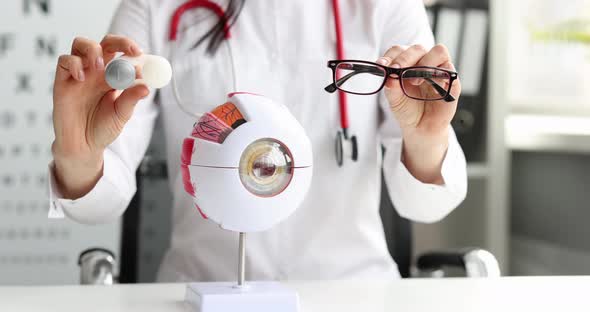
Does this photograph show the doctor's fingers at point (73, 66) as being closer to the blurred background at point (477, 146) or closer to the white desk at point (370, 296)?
the white desk at point (370, 296)

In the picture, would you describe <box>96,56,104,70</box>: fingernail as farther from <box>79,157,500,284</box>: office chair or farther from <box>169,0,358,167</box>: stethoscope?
<box>79,157,500,284</box>: office chair

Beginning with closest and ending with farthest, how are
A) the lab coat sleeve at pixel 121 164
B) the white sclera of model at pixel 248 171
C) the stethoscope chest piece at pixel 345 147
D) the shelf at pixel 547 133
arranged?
the white sclera of model at pixel 248 171 → the lab coat sleeve at pixel 121 164 → the stethoscope chest piece at pixel 345 147 → the shelf at pixel 547 133

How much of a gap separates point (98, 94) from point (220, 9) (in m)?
0.36

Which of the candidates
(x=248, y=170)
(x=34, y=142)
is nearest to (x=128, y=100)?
(x=248, y=170)

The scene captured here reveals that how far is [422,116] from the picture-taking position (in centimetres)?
87

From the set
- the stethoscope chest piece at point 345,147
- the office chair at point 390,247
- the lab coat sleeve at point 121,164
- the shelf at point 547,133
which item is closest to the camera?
the lab coat sleeve at point 121,164

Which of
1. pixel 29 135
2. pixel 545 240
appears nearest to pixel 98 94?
pixel 29 135

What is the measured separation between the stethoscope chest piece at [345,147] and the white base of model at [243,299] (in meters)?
0.39

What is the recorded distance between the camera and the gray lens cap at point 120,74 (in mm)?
689

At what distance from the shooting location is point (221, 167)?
68cm

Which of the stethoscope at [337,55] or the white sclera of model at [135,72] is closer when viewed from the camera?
the white sclera of model at [135,72]

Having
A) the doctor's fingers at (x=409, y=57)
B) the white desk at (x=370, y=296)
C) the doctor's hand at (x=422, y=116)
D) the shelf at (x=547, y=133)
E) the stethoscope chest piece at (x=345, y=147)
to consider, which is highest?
the doctor's fingers at (x=409, y=57)

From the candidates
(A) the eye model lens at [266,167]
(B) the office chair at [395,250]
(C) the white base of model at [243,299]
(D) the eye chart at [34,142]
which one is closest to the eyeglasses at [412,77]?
(A) the eye model lens at [266,167]

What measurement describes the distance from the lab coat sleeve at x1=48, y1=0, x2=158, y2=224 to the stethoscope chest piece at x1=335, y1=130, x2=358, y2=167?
0.30 metres
